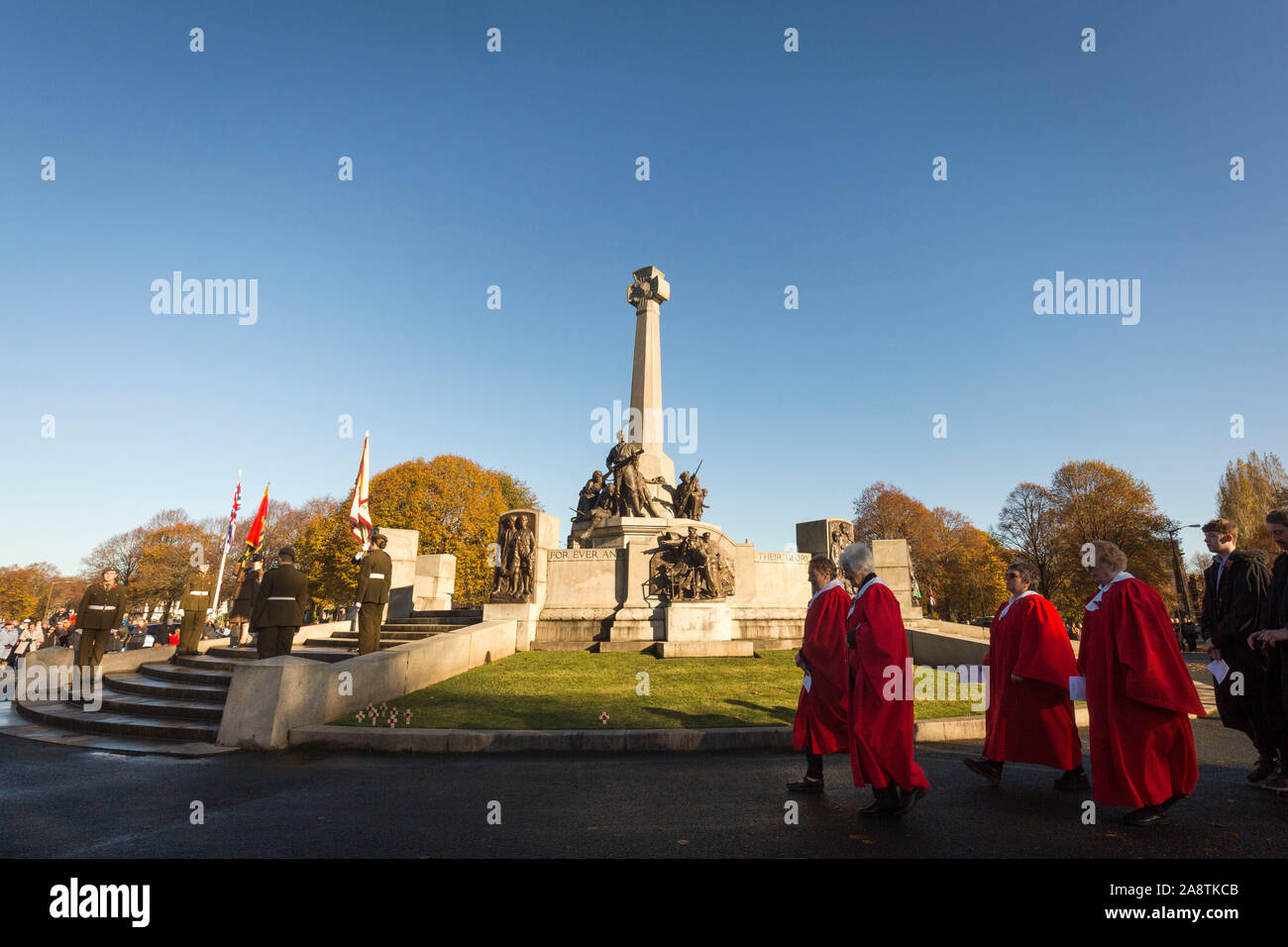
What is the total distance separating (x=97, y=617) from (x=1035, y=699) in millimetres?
14449

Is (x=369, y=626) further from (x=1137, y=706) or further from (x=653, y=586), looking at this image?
(x=1137, y=706)

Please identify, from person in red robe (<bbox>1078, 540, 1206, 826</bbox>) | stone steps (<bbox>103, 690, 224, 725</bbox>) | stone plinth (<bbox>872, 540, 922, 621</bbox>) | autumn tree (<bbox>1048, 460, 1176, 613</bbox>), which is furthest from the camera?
autumn tree (<bbox>1048, 460, 1176, 613</bbox>)

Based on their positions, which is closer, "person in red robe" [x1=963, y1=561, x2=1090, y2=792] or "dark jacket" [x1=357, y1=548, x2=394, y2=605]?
"person in red robe" [x1=963, y1=561, x2=1090, y2=792]

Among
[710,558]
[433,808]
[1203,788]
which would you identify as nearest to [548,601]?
[710,558]

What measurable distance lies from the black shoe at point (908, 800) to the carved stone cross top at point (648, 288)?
21603mm

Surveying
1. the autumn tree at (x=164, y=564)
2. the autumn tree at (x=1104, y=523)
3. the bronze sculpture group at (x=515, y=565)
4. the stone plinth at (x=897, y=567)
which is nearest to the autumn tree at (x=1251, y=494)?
the autumn tree at (x=1104, y=523)

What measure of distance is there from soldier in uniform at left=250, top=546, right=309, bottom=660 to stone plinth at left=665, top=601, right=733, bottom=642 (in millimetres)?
8067

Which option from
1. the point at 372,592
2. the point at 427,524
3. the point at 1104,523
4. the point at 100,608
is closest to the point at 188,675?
the point at 100,608

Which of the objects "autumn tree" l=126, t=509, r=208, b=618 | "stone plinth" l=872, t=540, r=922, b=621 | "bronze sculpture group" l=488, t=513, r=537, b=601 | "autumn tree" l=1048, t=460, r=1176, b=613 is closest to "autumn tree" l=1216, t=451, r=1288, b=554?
"autumn tree" l=1048, t=460, r=1176, b=613

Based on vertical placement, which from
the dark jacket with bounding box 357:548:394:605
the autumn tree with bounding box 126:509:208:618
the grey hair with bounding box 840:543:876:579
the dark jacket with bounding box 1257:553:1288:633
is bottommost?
the autumn tree with bounding box 126:509:208:618

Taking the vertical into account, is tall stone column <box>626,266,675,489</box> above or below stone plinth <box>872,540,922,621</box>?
above

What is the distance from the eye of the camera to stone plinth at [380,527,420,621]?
1864 cm

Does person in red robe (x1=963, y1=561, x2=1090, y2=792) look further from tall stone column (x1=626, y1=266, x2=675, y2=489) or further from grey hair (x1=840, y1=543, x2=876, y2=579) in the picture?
tall stone column (x1=626, y1=266, x2=675, y2=489)

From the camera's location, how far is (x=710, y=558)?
1631 cm
